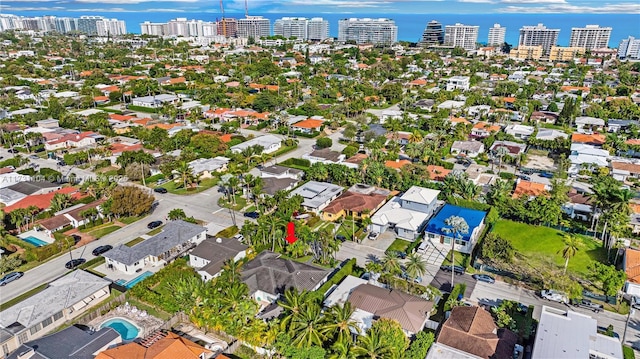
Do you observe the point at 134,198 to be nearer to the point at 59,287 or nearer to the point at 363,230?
the point at 59,287

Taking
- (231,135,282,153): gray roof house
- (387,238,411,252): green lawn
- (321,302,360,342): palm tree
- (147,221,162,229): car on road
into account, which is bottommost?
(147,221,162,229): car on road

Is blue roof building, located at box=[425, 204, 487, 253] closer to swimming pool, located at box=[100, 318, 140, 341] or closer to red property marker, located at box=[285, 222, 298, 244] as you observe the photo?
red property marker, located at box=[285, 222, 298, 244]

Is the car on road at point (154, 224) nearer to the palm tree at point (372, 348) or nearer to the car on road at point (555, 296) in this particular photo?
the palm tree at point (372, 348)

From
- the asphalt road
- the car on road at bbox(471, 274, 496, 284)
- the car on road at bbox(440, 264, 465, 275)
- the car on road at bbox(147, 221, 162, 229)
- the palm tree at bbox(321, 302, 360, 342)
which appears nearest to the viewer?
the palm tree at bbox(321, 302, 360, 342)

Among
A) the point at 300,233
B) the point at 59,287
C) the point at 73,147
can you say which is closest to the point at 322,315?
the point at 300,233

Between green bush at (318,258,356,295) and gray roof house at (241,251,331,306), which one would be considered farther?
gray roof house at (241,251,331,306)

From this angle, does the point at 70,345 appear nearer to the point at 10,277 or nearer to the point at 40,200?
the point at 10,277

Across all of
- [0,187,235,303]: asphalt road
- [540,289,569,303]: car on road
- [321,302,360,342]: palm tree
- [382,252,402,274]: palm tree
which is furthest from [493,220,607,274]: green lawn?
[0,187,235,303]: asphalt road
